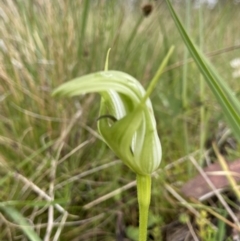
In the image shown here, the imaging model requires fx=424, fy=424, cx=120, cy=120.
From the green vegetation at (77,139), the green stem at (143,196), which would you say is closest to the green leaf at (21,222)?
the green vegetation at (77,139)

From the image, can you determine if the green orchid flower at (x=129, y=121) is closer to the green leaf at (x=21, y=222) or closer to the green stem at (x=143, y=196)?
the green stem at (x=143, y=196)

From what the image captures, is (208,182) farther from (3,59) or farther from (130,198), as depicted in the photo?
(3,59)

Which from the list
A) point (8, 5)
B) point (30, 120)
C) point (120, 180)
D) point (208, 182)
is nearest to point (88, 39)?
point (8, 5)

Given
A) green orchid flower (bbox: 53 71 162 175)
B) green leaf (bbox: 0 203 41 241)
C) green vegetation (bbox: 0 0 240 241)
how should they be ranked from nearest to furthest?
green orchid flower (bbox: 53 71 162 175), green leaf (bbox: 0 203 41 241), green vegetation (bbox: 0 0 240 241)

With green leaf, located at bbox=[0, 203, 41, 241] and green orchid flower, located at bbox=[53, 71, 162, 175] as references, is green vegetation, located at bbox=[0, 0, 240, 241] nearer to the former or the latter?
green leaf, located at bbox=[0, 203, 41, 241]

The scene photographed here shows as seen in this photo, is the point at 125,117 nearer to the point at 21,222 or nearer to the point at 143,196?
the point at 143,196

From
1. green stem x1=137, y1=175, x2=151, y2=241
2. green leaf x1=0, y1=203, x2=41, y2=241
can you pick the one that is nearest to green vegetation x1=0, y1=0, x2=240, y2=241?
green leaf x1=0, y1=203, x2=41, y2=241
